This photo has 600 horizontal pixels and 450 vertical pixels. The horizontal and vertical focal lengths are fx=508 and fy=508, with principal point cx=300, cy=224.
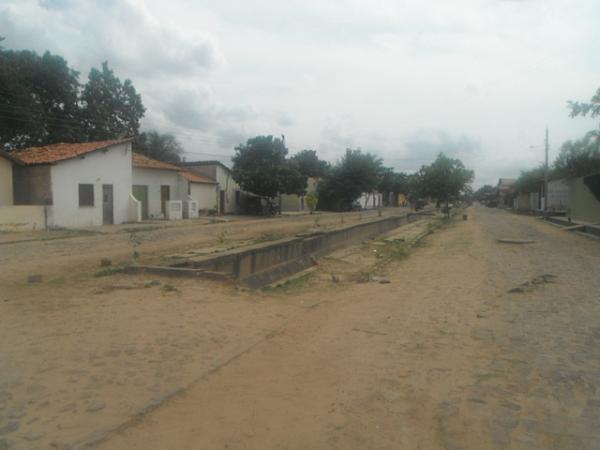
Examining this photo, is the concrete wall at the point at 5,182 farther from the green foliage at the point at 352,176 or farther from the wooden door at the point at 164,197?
the green foliage at the point at 352,176

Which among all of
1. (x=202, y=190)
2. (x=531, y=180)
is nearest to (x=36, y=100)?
(x=202, y=190)

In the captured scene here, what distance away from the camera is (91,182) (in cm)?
2430

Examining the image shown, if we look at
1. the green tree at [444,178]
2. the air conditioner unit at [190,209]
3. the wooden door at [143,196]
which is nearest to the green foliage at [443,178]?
the green tree at [444,178]

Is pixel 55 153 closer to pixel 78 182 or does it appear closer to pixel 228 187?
pixel 78 182

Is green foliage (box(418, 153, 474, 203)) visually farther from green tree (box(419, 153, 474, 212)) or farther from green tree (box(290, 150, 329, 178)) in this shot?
green tree (box(290, 150, 329, 178))

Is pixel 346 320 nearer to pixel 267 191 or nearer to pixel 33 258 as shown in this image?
pixel 33 258

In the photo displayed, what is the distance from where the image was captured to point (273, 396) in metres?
4.45

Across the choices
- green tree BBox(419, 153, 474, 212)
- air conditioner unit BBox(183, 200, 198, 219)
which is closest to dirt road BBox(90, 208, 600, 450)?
air conditioner unit BBox(183, 200, 198, 219)

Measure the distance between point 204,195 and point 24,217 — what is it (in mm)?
16504

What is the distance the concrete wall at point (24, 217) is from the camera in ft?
64.7

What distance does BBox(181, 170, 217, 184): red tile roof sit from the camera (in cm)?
3419

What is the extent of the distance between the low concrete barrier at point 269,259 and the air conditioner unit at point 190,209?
601 inches

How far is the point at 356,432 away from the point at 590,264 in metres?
12.8

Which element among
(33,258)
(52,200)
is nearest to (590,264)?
(33,258)
